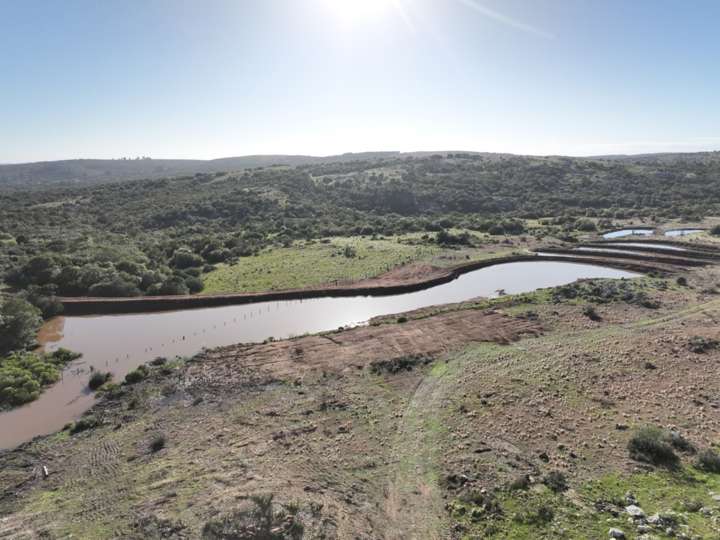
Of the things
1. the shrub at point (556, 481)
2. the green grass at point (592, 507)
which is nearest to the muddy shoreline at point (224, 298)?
the shrub at point (556, 481)

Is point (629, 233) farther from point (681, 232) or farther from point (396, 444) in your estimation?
point (396, 444)

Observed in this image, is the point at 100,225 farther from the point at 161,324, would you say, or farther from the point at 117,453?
the point at 117,453

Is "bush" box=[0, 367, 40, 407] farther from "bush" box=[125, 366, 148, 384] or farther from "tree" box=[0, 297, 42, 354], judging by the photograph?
"tree" box=[0, 297, 42, 354]

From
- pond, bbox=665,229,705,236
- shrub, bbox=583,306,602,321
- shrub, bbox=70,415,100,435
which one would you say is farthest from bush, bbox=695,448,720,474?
pond, bbox=665,229,705,236

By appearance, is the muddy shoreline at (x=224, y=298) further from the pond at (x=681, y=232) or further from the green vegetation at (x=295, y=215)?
the pond at (x=681, y=232)

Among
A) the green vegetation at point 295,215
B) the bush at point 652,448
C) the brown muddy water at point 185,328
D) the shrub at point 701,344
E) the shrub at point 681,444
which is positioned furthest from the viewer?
the green vegetation at point 295,215

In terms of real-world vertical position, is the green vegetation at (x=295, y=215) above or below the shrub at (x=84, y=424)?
above

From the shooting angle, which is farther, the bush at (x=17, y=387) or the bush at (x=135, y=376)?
the bush at (x=135, y=376)

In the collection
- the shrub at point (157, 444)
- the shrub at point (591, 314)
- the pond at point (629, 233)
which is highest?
the pond at point (629, 233)
